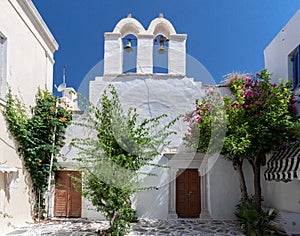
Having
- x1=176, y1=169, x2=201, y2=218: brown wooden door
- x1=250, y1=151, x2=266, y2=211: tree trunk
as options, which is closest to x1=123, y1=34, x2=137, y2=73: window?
x1=176, y1=169, x2=201, y2=218: brown wooden door

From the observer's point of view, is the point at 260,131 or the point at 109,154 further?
the point at 260,131

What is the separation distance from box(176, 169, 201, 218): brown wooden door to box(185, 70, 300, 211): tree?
2.66 meters

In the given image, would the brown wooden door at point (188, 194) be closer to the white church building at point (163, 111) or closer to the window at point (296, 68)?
the white church building at point (163, 111)

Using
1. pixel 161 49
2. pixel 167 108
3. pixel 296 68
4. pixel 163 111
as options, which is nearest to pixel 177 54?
pixel 161 49

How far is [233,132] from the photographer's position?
46.3ft

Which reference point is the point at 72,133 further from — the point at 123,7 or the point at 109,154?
the point at 123,7

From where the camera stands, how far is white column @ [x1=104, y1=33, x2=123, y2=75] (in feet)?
57.9

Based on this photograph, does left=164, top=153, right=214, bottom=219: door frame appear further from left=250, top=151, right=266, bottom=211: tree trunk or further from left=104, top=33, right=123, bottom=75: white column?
left=104, top=33, right=123, bottom=75: white column

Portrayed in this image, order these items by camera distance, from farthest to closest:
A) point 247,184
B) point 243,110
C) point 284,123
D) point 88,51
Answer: point 88,51 → point 247,184 → point 243,110 → point 284,123

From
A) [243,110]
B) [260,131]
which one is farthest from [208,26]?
[260,131]


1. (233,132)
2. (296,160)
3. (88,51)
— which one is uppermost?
(88,51)

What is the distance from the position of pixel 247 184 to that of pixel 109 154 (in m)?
8.83

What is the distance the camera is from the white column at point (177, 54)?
1766cm

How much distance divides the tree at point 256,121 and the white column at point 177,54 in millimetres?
3553
